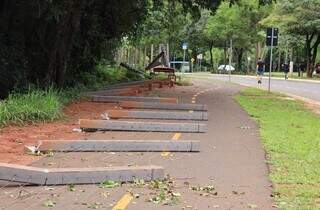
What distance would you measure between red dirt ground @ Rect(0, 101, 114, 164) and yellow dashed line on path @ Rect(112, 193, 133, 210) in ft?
9.46

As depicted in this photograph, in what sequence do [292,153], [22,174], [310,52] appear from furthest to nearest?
[310,52] < [292,153] < [22,174]

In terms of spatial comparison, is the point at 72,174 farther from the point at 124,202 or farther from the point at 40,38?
the point at 40,38

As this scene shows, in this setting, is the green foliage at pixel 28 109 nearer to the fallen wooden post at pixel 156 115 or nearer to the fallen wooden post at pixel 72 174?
the fallen wooden post at pixel 156 115

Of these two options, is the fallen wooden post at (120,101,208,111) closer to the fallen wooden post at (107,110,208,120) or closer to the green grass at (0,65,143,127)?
the fallen wooden post at (107,110,208,120)

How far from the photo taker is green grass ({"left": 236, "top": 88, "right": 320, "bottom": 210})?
27.1 ft

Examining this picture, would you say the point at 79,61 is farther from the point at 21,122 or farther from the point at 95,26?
the point at 21,122

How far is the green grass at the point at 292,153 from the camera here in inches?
326

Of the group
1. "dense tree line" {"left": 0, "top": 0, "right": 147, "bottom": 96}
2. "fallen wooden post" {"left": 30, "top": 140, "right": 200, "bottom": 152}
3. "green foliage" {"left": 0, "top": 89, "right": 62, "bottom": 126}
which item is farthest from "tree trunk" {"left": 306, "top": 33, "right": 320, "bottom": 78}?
"fallen wooden post" {"left": 30, "top": 140, "right": 200, "bottom": 152}

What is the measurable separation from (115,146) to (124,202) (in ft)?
12.5

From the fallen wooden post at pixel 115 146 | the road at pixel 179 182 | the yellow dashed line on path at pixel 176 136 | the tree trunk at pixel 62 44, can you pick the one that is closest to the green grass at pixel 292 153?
the road at pixel 179 182

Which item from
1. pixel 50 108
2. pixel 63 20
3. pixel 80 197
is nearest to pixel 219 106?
pixel 63 20

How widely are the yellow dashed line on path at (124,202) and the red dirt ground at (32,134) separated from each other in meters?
2.88

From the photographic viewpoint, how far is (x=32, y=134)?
1354 centimetres

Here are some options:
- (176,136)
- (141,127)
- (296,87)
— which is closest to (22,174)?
(176,136)
